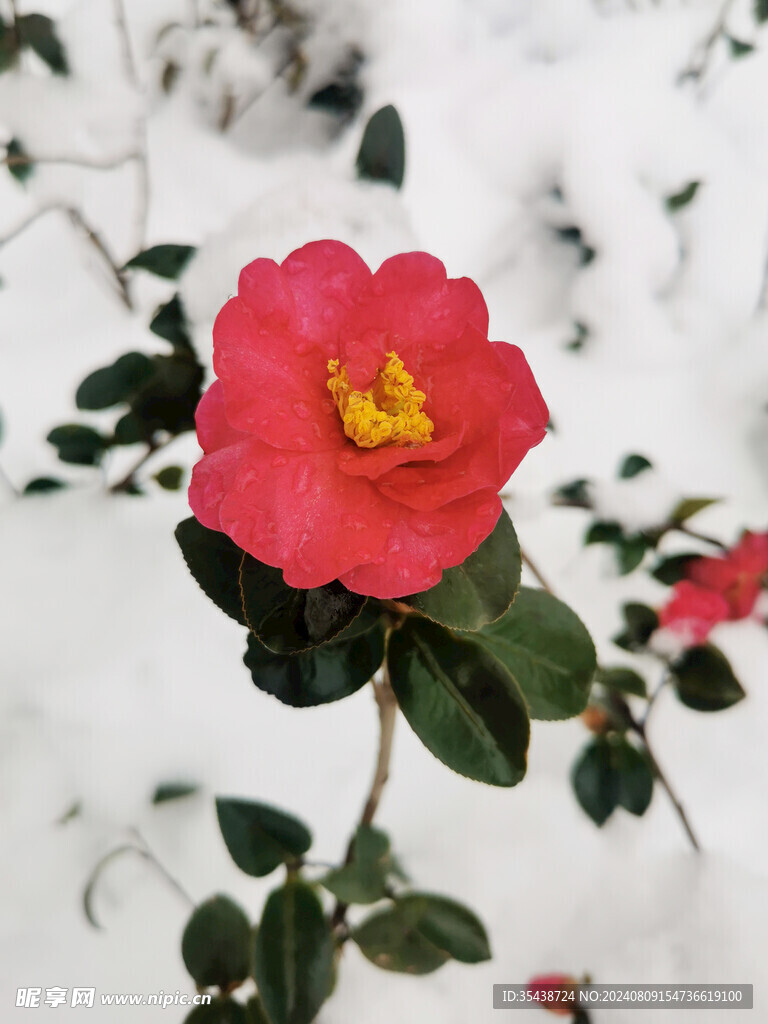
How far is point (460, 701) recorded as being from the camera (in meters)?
0.39

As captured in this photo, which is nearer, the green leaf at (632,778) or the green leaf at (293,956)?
the green leaf at (293,956)

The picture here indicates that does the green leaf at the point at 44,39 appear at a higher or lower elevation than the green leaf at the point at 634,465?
higher

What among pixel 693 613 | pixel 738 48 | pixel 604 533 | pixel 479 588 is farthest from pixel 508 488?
pixel 738 48

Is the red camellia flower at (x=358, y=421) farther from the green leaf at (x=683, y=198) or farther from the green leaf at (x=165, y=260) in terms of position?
the green leaf at (x=683, y=198)

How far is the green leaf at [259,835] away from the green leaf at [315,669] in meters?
0.19

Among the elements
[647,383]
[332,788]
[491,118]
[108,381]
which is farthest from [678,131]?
[332,788]

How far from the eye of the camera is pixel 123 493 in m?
0.76

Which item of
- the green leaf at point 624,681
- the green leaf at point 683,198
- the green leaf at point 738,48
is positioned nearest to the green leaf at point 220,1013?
the green leaf at point 624,681

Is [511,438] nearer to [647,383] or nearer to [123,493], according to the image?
[123,493]

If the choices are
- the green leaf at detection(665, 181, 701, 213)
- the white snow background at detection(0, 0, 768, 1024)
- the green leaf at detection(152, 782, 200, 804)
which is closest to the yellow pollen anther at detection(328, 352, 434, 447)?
the white snow background at detection(0, 0, 768, 1024)

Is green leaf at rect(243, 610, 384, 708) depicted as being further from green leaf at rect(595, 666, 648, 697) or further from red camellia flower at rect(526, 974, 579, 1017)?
red camellia flower at rect(526, 974, 579, 1017)

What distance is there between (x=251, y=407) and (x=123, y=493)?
0.54m

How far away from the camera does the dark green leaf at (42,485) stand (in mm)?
739

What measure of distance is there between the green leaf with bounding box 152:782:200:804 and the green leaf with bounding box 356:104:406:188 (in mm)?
579
